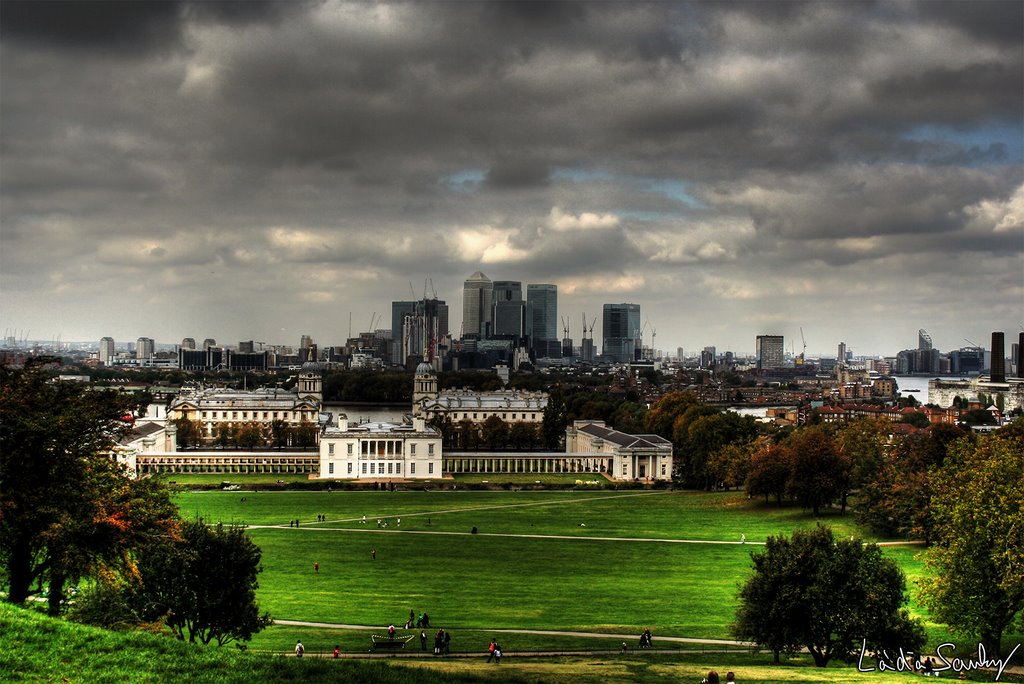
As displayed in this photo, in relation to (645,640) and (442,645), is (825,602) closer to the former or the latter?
(645,640)

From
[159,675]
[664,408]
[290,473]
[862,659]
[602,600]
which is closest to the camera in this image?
[159,675]

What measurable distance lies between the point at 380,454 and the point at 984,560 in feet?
242

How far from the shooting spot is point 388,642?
32594 mm

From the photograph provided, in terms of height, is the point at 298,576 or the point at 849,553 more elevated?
the point at 849,553

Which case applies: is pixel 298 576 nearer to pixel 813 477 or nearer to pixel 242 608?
pixel 242 608

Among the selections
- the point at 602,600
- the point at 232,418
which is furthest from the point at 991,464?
the point at 232,418

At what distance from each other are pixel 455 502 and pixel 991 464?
155 ft

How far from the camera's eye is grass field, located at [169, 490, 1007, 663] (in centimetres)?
3744

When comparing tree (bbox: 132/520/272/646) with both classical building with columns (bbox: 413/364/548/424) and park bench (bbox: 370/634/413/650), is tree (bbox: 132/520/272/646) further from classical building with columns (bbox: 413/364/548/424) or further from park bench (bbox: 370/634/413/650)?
classical building with columns (bbox: 413/364/548/424)

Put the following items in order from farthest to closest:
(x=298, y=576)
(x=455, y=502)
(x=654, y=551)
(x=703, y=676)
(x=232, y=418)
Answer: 1. (x=232, y=418)
2. (x=455, y=502)
3. (x=654, y=551)
4. (x=298, y=576)
5. (x=703, y=676)

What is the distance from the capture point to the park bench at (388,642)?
32.2m

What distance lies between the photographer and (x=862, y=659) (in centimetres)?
2900

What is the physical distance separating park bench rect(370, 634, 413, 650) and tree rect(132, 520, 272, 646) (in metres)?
3.48

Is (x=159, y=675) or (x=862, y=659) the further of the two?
(x=862, y=659)
